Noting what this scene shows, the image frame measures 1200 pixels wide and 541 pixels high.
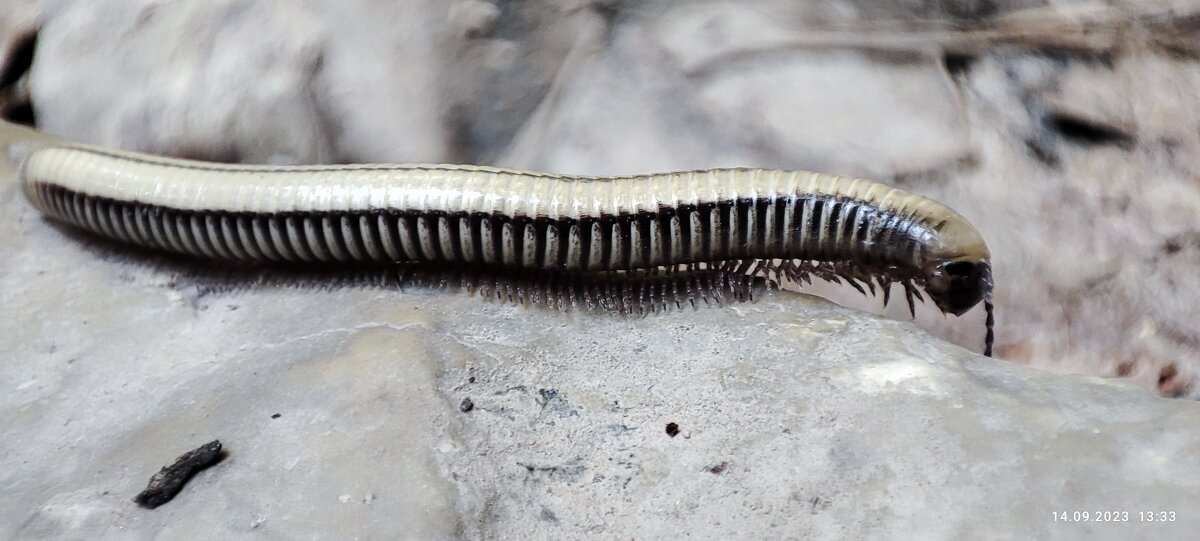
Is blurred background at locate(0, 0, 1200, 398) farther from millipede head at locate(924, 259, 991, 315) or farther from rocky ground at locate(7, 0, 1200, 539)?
millipede head at locate(924, 259, 991, 315)

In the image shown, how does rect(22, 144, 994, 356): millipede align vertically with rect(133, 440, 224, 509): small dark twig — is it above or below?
above

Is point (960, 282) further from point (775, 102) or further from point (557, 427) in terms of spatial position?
point (557, 427)

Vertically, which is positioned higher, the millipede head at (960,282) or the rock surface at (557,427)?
the millipede head at (960,282)

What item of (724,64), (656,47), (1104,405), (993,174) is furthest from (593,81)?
(1104,405)

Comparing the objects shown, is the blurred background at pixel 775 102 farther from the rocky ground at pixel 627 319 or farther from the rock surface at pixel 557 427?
the rock surface at pixel 557 427

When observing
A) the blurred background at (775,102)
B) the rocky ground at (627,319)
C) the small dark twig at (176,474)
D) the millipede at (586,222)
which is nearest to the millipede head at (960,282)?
the millipede at (586,222)

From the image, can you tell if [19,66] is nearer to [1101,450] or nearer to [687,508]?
[687,508]

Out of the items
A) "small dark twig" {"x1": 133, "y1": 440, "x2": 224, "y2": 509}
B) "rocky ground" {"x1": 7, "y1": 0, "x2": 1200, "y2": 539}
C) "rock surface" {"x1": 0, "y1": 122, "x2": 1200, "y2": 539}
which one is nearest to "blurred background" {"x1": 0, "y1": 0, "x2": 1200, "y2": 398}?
"rocky ground" {"x1": 7, "y1": 0, "x2": 1200, "y2": 539}

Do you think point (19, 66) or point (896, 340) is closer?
point (896, 340)
